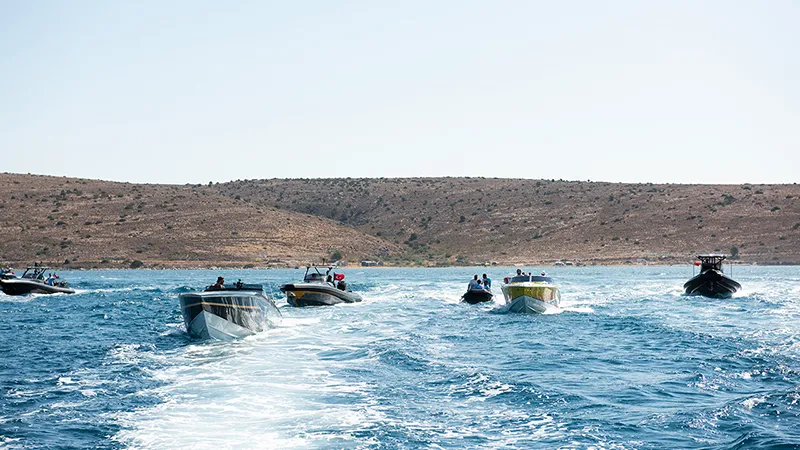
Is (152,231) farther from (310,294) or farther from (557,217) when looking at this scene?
(310,294)

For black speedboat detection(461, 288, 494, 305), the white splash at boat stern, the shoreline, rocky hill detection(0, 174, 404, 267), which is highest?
rocky hill detection(0, 174, 404, 267)

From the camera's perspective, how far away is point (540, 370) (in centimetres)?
2167

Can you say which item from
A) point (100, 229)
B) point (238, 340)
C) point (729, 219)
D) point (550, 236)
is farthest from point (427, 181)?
point (238, 340)

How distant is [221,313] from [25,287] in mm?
29286

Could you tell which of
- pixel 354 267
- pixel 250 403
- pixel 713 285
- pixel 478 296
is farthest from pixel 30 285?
pixel 354 267

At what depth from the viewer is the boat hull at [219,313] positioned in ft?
89.6

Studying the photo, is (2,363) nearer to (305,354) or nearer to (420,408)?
(305,354)

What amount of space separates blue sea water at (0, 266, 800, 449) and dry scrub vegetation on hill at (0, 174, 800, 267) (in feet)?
218

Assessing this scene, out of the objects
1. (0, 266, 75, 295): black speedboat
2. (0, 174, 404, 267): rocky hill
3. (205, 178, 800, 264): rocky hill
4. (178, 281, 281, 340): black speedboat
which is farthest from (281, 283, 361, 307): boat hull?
(205, 178, 800, 264): rocky hill

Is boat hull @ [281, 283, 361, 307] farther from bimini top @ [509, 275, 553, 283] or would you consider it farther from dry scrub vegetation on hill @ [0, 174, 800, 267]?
dry scrub vegetation on hill @ [0, 174, 800, 267]

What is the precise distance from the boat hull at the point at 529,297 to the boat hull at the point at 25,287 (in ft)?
96.9

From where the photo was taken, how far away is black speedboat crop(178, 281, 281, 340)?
27297 millimetres

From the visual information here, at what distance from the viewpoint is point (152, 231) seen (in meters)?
107

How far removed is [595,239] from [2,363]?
339 feet
